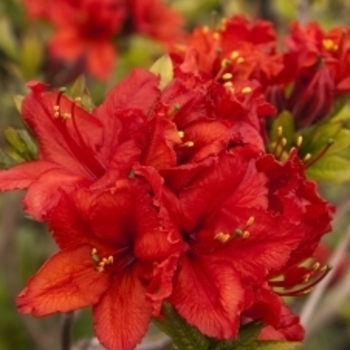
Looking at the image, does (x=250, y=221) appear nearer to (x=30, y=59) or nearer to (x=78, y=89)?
(x=78, y=89)

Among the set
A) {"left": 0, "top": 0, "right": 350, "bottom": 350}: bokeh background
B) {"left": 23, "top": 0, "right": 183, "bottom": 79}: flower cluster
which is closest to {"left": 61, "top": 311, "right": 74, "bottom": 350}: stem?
{"left": 0, "top": 0, "right": 350, "bottom": 350}: bokeh background

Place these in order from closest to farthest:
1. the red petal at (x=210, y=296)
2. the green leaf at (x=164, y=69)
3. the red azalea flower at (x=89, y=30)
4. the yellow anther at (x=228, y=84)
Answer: the red petal at (x=210, y=296)
the yellow anther at (x=228, y=84)
the green leaf at (x=164, y=69)
the red azalea flower at (x=89, y=30)

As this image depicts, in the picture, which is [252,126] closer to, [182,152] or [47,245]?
[182,152]

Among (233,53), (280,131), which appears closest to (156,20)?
(233,53)

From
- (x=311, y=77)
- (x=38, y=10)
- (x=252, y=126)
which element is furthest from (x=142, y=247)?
(x=38, y=10)

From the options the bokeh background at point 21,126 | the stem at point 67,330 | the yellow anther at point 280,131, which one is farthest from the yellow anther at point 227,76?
the bokeh background at point 21,126

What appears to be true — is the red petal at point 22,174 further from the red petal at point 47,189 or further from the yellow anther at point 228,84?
the yellow anther at point 228,84

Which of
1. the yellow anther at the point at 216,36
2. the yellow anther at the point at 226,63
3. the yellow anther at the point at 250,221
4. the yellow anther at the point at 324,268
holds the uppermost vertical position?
the yellow anther at the point at 226,63
